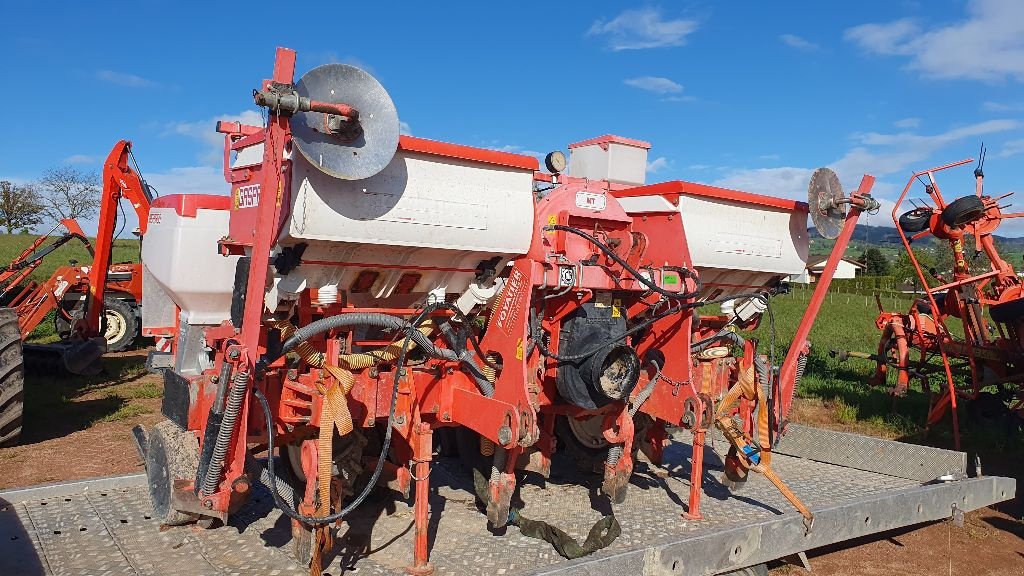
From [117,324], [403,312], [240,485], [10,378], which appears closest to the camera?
[240,485]

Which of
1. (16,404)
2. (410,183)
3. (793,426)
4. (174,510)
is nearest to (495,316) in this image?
(410,183)

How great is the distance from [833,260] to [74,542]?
5496 millimetres

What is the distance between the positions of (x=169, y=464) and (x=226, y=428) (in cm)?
116

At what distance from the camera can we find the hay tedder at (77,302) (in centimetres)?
796

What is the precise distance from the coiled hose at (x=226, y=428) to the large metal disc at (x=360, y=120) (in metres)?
1.21

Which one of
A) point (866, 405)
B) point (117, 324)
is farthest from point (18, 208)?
point (866, 405)

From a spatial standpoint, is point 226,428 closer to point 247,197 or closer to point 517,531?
point 247,197

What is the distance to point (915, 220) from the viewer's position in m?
8.52

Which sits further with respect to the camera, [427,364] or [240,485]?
[427,364]

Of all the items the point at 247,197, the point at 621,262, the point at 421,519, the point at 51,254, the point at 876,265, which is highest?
the point at 876,265

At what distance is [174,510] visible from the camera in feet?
16.2

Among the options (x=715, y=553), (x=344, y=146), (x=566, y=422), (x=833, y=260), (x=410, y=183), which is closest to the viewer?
→ (x=344, y=146)

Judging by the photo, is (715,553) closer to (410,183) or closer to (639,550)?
(639,550)

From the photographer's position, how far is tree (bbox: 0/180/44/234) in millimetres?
43500
